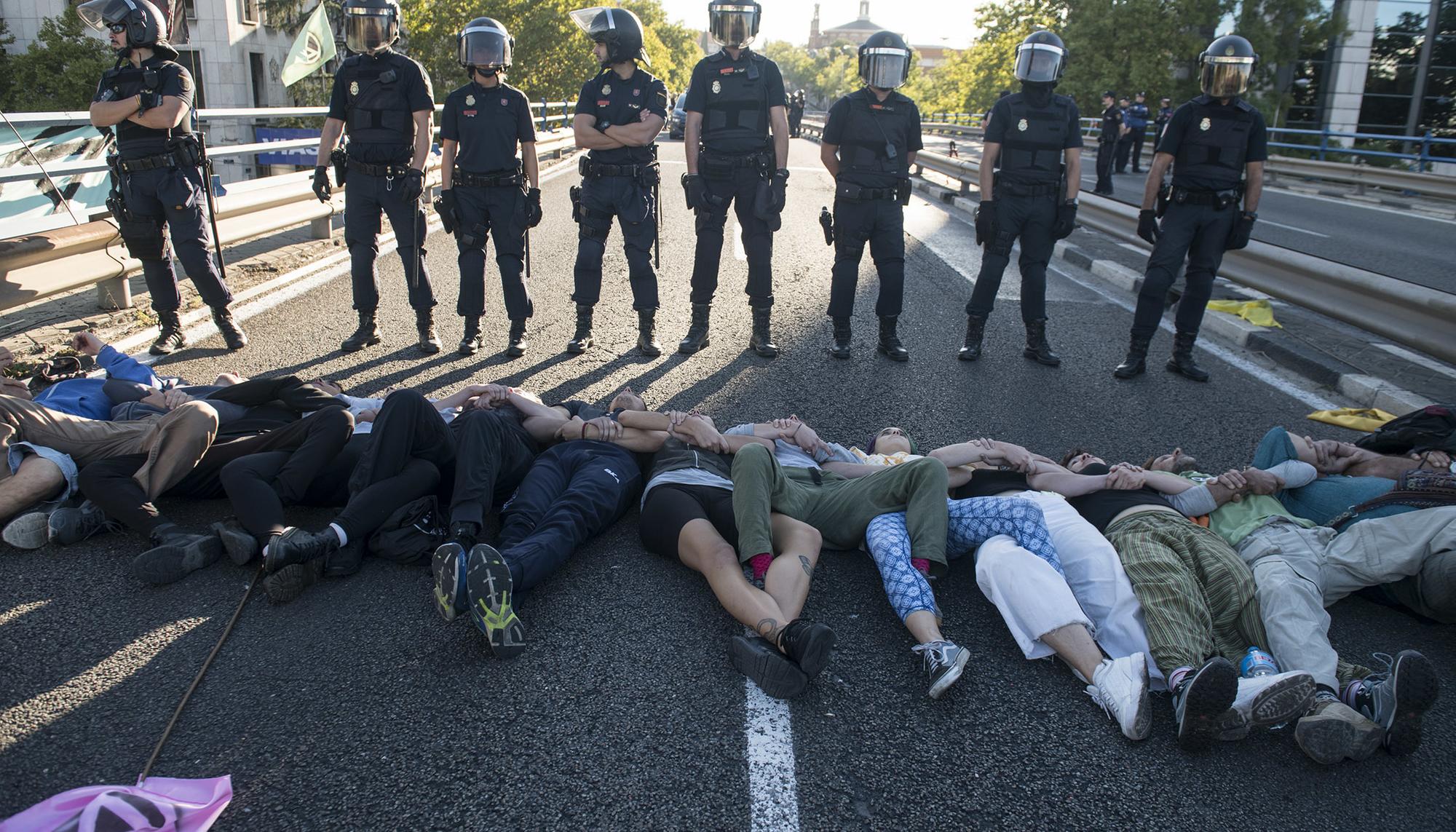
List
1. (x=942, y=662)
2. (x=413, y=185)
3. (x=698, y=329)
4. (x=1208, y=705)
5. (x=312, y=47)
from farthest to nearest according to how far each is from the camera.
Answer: (x=312, y=47)
(x=698, y=329)
(x=413, y=185)
(x=942, y=662)
(x=1208, y=705)

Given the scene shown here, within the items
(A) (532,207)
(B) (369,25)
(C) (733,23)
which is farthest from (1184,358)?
(B) (369,25)

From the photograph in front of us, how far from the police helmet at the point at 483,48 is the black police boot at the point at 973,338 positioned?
388 cm

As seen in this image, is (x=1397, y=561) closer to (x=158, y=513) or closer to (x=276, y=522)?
(x=276, y=522)

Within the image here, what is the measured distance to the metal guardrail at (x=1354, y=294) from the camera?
5840mm

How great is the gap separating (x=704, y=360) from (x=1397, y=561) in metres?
4.42

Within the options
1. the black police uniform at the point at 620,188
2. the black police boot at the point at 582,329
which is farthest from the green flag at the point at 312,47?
the black police boot at the point at 582,329

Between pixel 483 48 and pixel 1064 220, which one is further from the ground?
pixel 483 48

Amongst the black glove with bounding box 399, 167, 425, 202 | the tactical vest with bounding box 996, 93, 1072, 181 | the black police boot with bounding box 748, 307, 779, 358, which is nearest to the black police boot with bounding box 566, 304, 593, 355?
the black police boot with bounding box 748, 307, 779, 358

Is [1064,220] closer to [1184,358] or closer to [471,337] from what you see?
[1184,358]

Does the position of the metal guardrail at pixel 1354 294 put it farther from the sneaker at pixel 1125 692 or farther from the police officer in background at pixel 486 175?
the police officer in background at pixel 486 175

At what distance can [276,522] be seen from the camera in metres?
3.78

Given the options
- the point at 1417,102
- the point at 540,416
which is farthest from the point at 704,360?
the point at 1417,102

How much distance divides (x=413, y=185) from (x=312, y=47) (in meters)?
2.70

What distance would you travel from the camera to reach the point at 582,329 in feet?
23.0
